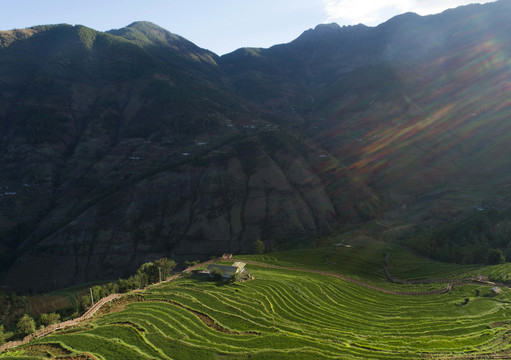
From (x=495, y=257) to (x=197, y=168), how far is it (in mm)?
100536

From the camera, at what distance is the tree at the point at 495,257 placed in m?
58.9

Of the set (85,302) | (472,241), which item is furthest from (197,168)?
(472,241)

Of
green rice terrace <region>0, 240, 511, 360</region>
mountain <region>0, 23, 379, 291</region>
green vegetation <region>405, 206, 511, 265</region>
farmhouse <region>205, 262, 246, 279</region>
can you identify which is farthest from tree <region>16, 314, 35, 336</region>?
green vegetation <region>405, 206, 511, 265</region>

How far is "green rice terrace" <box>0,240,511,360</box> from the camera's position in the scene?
84.7 feet

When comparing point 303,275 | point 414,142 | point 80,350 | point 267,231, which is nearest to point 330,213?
point 267,231

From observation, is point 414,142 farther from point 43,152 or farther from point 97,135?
point 43,152

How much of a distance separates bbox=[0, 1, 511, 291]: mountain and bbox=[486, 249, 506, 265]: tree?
33.3 meters

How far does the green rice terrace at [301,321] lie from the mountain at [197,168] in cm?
5134

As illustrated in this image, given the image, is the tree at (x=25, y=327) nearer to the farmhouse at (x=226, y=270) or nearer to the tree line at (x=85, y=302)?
the tree line at (x=85, y=302)

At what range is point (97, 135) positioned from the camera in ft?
530

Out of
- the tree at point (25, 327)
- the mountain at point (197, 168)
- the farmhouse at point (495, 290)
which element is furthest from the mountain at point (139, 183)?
the farmhouse at point (495, 290)

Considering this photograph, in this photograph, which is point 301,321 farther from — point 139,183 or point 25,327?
point 139,183

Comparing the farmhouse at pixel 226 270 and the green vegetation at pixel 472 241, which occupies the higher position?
the farmhouse at pixel 226 270

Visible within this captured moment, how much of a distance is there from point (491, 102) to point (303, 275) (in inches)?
7219
